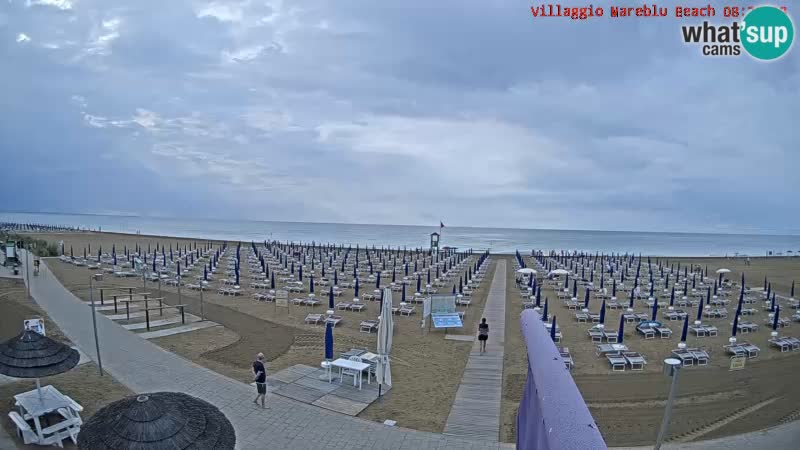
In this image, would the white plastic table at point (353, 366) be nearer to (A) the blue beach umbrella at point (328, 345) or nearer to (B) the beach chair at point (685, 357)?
(A) the blue beach umbrella at point (328, 345)

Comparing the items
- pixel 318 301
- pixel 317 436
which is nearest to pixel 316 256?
pixel 318 301

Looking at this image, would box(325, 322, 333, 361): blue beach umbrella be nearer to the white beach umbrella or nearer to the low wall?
the white beach umbrella

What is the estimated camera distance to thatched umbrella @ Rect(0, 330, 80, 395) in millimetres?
6715

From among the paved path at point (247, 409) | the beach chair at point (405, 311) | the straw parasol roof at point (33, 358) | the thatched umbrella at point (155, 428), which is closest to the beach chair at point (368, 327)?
the beach chair at point (405, 311)

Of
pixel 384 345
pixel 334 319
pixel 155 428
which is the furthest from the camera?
pixel 334 319

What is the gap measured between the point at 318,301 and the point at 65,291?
38.3 feet

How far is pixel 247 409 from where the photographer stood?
842 cm

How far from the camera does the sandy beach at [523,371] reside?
8.60m

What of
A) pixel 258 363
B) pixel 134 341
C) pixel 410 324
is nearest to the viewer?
pixel 258 363

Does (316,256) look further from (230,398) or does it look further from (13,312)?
(230,398)

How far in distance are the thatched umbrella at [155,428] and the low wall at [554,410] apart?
326cm

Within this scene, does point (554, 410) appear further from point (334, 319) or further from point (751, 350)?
point (751, 350)

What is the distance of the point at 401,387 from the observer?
1011cm

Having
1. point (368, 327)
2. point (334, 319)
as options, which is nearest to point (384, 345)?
point (368, 327)
